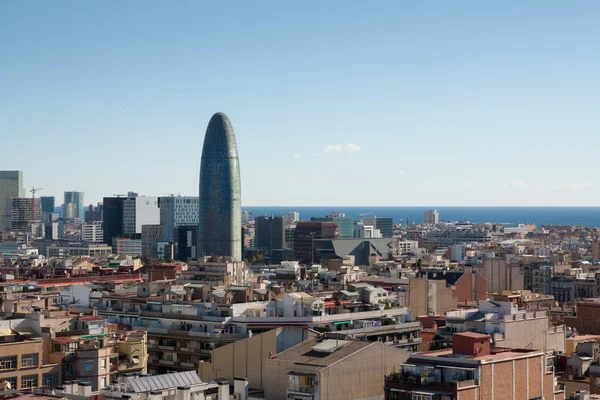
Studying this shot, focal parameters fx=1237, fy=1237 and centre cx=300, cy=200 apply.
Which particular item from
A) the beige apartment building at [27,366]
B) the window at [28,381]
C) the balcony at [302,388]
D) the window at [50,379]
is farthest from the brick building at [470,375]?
the window at [28,381]

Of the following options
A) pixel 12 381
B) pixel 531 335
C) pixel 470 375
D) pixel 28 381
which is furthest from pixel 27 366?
pixel 531 335

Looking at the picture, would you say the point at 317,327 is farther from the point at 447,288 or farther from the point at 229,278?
the point at 229,278

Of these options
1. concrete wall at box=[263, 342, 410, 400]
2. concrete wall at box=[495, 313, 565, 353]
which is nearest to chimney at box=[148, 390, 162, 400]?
concrete wall at box=[263, 342, 410, 400]

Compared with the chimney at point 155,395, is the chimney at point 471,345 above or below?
above

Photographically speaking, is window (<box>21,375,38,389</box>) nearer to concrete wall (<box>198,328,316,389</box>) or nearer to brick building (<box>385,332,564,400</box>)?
concrete wall (<box>198,328,316,389</box>)

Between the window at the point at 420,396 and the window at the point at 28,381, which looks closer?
the window at the point at 420,396

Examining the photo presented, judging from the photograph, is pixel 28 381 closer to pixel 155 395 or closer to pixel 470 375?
pixel 155 395

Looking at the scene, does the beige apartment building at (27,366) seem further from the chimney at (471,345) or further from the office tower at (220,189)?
the office tower at (220,189)
